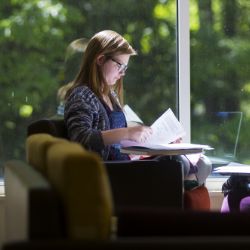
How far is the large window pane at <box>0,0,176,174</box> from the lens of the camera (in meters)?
4.07

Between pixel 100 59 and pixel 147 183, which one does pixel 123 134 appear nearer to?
pixel 147 183

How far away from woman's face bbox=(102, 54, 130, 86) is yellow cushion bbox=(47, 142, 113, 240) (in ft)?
5.75

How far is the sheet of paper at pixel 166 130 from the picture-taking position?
11.3 ft

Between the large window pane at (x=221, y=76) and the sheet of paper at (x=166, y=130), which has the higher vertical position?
the large window pane at (x=221, y=76)

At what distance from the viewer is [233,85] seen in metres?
4.27

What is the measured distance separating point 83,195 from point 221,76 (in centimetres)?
271

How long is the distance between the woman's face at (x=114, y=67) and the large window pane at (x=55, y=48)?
2.29 feet

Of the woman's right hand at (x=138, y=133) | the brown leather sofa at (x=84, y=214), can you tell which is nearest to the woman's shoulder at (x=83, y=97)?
the woman's right hand at (x=138, y=133)

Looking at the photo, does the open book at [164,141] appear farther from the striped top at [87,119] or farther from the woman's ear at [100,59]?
the woman's ear at [100,59]

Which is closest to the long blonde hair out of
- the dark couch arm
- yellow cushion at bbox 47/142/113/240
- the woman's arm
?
the woman's arm

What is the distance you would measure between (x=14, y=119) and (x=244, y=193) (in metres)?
1.47

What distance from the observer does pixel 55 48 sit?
410 centimetres

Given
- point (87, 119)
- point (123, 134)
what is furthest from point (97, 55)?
point (123, 134)

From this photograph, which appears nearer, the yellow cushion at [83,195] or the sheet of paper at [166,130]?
the yellow cushion at [83,195]
